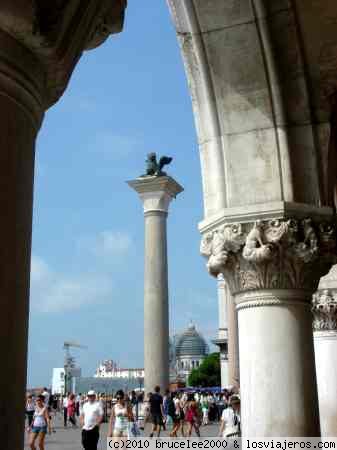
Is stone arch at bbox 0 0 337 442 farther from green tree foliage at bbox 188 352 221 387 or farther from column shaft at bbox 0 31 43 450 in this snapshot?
green tree foliage at bbox 188 352 221 387

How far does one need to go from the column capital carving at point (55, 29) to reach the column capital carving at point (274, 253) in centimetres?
Answer: 360

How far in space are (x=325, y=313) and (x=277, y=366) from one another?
412 cm

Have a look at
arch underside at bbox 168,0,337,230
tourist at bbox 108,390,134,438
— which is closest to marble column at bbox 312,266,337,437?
tourist at bbox 108,390,134,438

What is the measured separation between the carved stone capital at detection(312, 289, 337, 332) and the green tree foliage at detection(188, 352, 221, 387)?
3903 inches

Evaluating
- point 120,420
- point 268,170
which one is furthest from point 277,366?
point 120,420

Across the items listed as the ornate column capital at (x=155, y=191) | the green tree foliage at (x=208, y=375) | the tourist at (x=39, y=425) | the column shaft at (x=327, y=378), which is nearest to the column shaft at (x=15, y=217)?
the column shaft at (x=327, y=378)

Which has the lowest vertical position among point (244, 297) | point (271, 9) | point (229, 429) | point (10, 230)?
point (229, 429)

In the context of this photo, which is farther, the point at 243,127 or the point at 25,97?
the point at 243,127

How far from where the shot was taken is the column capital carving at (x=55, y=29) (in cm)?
235

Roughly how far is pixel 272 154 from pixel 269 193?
41 centimetres

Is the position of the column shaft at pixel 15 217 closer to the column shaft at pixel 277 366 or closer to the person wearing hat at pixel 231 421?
the column shaft at pixel 277 366

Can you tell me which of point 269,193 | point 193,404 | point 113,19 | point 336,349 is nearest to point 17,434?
point 113,19

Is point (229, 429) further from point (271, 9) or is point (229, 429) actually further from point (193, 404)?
point (193, 404)

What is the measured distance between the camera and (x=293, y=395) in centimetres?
616
